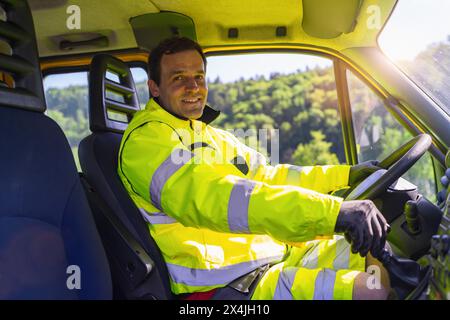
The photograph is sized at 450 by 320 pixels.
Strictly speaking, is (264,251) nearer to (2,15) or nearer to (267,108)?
(2,15)

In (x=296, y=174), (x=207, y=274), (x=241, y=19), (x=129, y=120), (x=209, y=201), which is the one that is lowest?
(x=207, y=274)

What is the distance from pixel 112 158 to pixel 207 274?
53 centimetres

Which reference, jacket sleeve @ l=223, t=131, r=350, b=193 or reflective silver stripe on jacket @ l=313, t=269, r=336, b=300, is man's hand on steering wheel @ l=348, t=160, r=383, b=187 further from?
reflective silver stripe on jacket @ l=313, t=269, r=336, b=300

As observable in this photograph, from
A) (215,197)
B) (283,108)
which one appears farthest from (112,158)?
(283,108)

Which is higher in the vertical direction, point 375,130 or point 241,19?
point 241,19

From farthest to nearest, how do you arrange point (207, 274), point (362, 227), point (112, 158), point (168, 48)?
point (168, 48) → point (112, 158) → point (207, 274) → point (362, 227)

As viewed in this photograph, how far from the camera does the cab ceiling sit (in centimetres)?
213

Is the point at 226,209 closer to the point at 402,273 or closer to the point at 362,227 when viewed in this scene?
the point at 362,227

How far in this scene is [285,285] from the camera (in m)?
1.57

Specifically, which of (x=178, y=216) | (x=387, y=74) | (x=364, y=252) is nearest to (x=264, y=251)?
(x=178, y=216)

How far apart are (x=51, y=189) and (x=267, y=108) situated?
2292cm

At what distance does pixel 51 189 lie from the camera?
156cm

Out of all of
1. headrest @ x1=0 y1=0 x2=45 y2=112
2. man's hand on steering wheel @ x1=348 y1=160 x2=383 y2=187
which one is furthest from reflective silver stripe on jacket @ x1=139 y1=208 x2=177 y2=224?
man's hand on steering wheel @ x1=348 y1=160 x2=383 y2=187

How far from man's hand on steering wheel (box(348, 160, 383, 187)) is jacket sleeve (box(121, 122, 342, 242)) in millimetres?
579
